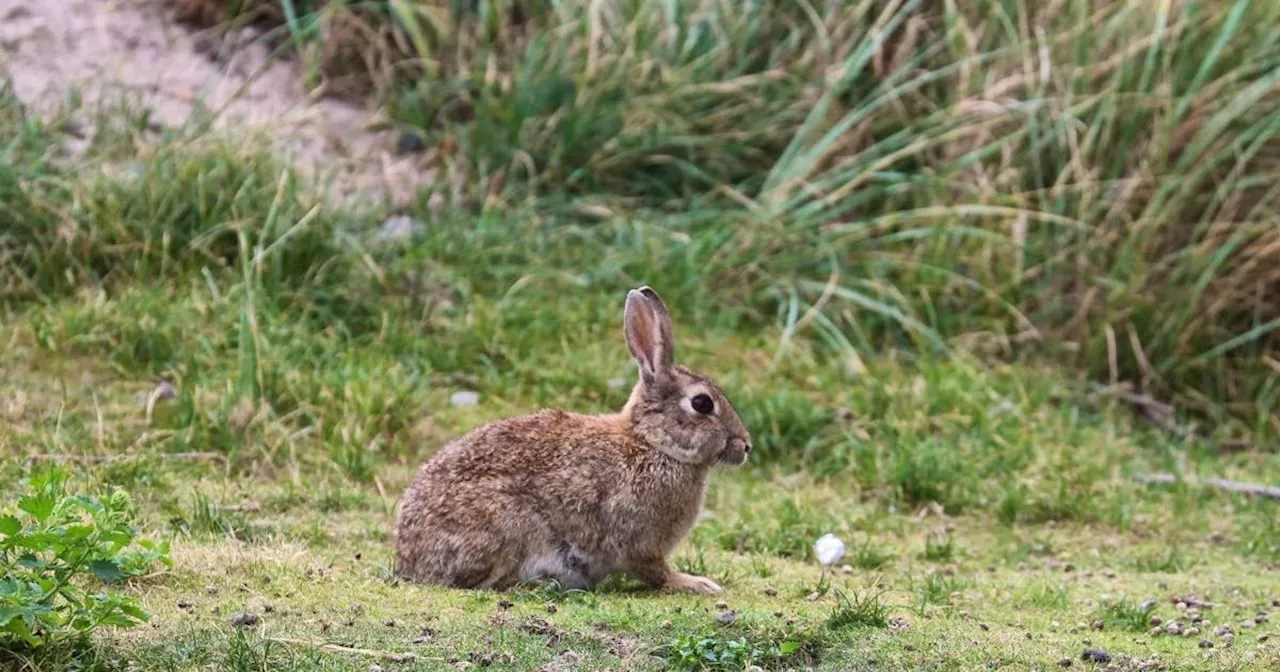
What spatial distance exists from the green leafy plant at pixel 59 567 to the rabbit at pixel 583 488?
4.24 feet

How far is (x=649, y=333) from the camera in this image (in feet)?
19.2

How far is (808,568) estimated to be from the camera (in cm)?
617

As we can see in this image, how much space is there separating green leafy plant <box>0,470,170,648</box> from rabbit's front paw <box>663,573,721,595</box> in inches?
75.5

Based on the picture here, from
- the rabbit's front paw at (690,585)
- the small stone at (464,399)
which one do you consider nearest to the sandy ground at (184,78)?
the small stone at (464,399)

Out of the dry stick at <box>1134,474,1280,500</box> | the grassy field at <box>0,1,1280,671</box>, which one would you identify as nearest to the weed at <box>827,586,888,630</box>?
the grassy field at <box>0,1,1280,671</box>

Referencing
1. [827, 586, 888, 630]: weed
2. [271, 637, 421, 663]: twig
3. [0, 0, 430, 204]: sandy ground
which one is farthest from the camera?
[0, 0, 430, 204]: sandy ground

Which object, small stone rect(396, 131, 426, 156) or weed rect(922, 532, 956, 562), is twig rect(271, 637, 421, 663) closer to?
weed rect(922, 532, 956, 562)

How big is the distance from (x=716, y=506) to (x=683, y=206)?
2878 millimetres

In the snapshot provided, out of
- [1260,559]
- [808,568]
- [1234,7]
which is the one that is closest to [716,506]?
[808,568]

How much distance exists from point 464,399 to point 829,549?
2128 millimetres

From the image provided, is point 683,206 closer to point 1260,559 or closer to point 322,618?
point 1260,559

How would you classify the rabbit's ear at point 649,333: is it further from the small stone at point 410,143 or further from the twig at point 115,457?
the small stone at point 410,143

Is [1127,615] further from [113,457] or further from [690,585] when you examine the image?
[113,457]

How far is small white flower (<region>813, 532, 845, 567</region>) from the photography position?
6.28 meters
